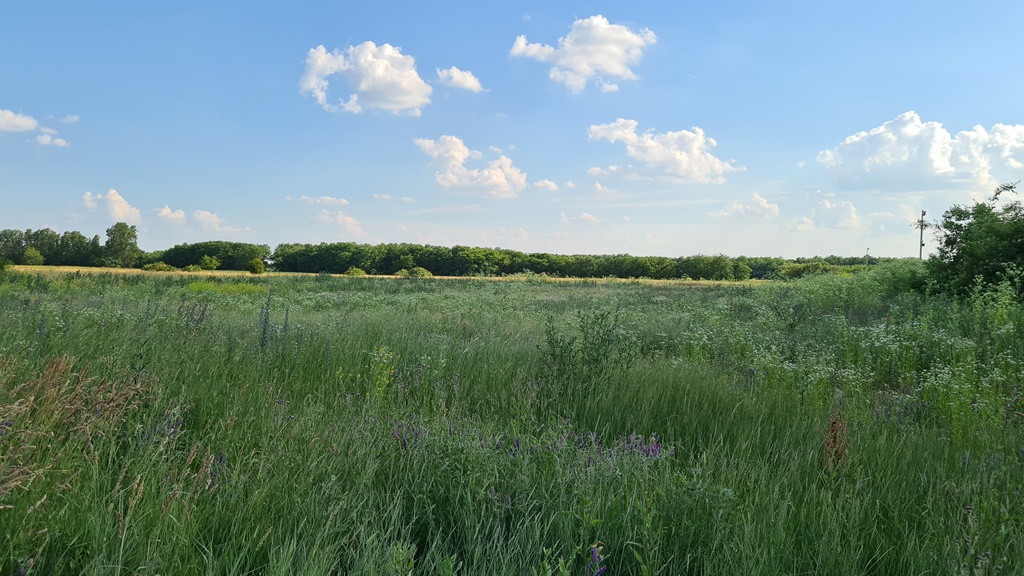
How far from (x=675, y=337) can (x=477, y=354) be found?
16.3 feet

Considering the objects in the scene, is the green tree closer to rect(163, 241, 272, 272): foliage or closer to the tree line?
the tree line

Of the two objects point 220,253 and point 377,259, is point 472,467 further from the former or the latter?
point 220,253

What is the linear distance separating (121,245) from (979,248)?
8369 centimetres

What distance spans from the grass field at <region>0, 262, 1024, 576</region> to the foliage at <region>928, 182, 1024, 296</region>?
11.1 m

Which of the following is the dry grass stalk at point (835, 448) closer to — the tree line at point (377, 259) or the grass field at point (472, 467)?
the grass field at point (472, 467)

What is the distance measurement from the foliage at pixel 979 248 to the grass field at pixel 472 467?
1108 cm

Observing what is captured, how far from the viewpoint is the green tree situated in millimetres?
68188

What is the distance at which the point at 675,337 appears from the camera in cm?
1048

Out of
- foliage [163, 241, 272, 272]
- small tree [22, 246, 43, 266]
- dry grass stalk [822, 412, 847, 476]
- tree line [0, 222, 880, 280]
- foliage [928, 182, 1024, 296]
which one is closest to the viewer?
dry grass stalk [822, 412, 847, 476]

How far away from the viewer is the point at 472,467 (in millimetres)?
2742

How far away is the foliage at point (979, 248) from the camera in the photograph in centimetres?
1479

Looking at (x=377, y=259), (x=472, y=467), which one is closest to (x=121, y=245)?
(x=377, y=259)

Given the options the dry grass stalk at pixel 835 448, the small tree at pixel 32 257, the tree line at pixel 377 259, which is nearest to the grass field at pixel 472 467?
the dry grass stalk at pixel 835 448

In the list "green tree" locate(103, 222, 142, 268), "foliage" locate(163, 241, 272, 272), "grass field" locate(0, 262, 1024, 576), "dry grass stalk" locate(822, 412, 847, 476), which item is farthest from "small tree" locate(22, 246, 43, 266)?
"dry grass stalk" locate(822, 412, 847, 476)
